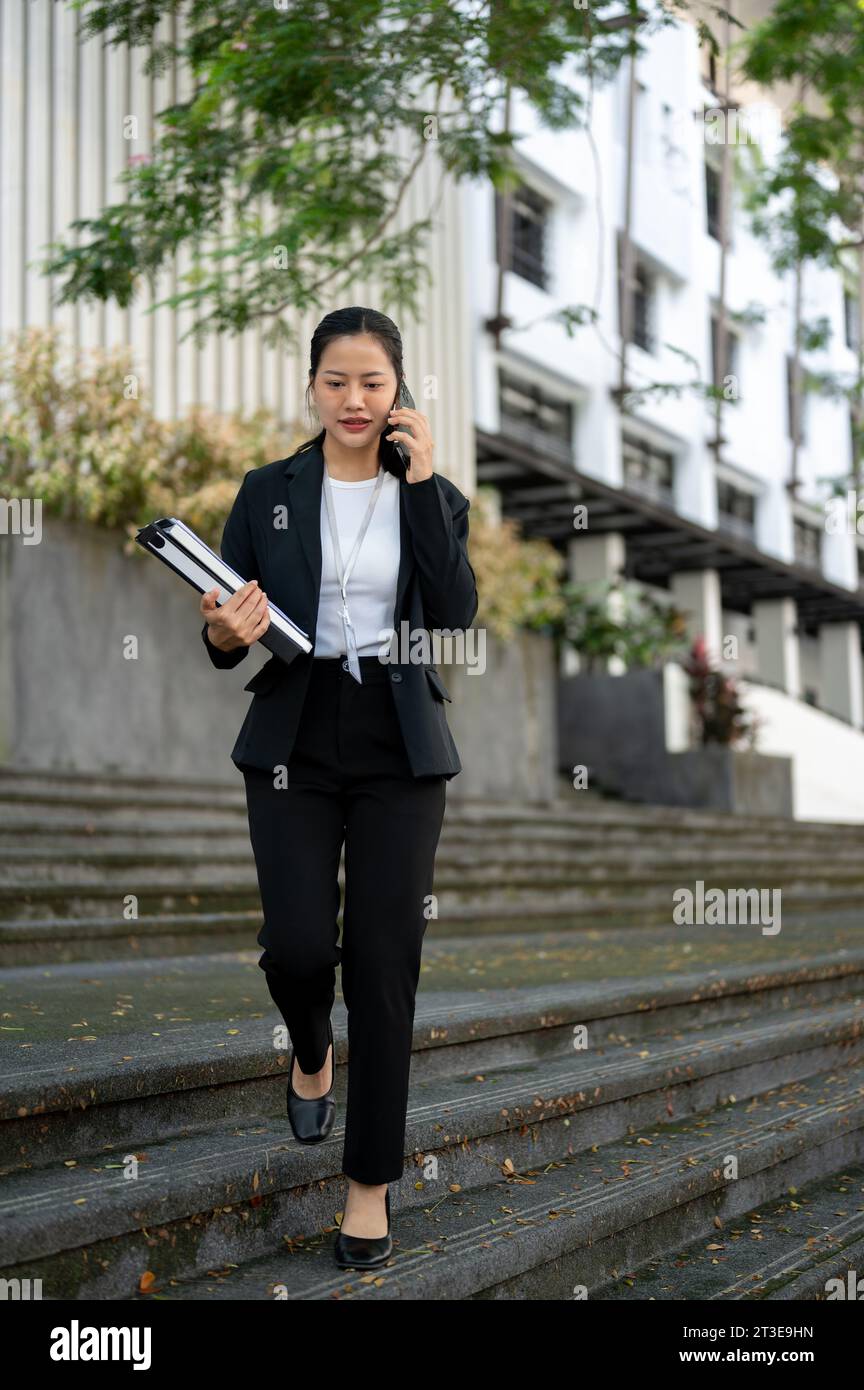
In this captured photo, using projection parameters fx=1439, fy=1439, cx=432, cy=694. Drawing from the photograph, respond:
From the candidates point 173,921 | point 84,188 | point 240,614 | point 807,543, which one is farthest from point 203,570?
point 807,543

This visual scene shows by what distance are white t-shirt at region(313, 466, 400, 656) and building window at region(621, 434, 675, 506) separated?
2168 cm

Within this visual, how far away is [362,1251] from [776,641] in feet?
95.6

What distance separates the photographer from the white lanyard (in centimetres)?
278

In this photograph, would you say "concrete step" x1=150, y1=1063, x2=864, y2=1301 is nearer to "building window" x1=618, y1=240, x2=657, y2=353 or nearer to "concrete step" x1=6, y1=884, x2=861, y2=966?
"concrete step" x1=6, y1=884, x2=861, y2=966

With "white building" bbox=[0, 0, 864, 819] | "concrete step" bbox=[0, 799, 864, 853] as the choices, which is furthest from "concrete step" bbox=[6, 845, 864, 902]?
"white building" bbox=[0, 0, 864, 819]

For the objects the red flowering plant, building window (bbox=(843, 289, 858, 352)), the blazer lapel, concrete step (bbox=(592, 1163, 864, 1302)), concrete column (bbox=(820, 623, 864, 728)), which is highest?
building window (bbox=(843, 289, 858, 352))

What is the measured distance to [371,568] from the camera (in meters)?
2.82

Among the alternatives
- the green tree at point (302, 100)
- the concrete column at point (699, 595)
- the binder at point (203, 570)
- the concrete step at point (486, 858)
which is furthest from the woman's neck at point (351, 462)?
the concrete column at point (699, 595)

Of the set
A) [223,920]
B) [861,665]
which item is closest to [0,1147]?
[223,920]

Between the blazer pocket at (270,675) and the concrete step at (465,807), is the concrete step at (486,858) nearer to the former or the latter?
the concrete step at (465,807)

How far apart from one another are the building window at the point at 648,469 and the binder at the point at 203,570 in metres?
21.9

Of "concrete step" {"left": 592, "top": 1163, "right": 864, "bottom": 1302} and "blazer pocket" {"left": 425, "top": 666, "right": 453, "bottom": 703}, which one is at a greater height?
"blazer pocket" {"left": 425, "top": 666, "right": 453, "bottom": 703}

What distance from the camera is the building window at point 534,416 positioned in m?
21.5
